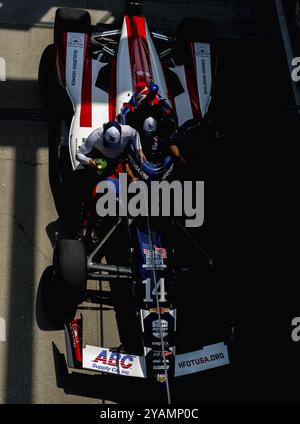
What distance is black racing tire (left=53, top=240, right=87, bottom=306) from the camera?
233 inches

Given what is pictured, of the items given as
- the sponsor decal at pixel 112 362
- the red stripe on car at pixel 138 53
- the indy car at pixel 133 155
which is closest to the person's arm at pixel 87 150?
the indy car at pixel 133 155

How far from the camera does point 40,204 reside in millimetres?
7008

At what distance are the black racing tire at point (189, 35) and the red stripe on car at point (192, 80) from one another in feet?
0.23

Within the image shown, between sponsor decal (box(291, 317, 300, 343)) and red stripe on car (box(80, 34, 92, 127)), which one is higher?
red stripe on car (box(80, 34, 92, 127))

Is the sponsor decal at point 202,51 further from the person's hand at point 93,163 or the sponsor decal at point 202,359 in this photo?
the sponsor decal at point 202,359

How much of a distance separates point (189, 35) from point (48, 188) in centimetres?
226

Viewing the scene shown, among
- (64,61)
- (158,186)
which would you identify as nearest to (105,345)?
(158,186)

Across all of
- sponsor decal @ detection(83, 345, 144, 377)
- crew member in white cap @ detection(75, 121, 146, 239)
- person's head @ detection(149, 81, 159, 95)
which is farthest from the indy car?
person's head @ detection(149, 81, 159, 95)

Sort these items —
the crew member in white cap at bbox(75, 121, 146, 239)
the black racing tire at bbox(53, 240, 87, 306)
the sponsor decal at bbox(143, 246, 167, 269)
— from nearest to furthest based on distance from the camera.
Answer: the black racing tire at bbox(53, 240, 87, 306), the sponsor decal at bbox(143, 246, 167, 269), the crew member in white cap at bbox(75, 121, 146, 239)

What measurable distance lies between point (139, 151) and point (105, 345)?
1.86 metres

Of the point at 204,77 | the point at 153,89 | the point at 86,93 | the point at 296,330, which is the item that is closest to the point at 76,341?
the point at 296,330

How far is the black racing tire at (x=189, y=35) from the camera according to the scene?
746 centimetres

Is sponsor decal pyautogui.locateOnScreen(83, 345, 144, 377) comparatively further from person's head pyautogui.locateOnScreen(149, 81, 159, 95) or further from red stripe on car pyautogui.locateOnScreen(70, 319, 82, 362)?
person's head pyautogui.locateOnScreen(149, 81, 159, 95)

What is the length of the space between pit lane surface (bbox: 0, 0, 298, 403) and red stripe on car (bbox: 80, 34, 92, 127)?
65cm
